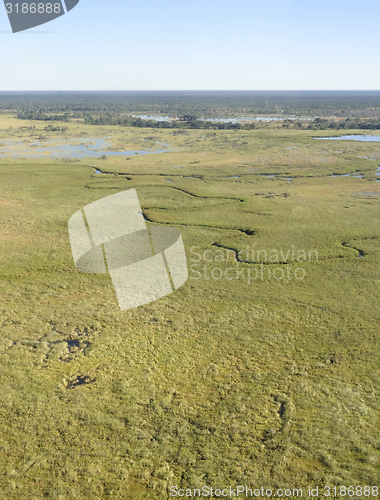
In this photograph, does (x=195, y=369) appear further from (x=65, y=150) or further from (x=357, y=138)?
(x=357, y=138)

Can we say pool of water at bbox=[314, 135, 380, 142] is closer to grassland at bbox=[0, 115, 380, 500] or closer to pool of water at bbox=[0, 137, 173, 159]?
pool of water at bbox=[0, 137, 173, 159]

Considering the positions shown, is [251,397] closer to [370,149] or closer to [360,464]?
[360,464]

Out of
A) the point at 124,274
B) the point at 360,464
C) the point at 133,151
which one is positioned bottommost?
the point at 360,464

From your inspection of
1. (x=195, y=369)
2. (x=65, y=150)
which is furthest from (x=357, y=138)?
(x=195, y=369)

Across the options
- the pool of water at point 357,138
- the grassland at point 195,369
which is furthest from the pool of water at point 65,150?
the pool of water at point 357,138

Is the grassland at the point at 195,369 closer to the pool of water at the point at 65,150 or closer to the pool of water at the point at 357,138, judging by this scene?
the pool of water at the point at 65,150

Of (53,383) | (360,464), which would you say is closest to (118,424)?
(53,383)

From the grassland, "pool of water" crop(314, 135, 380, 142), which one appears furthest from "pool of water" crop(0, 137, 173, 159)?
"pool of water" crop(314, 135, 380, 142)
